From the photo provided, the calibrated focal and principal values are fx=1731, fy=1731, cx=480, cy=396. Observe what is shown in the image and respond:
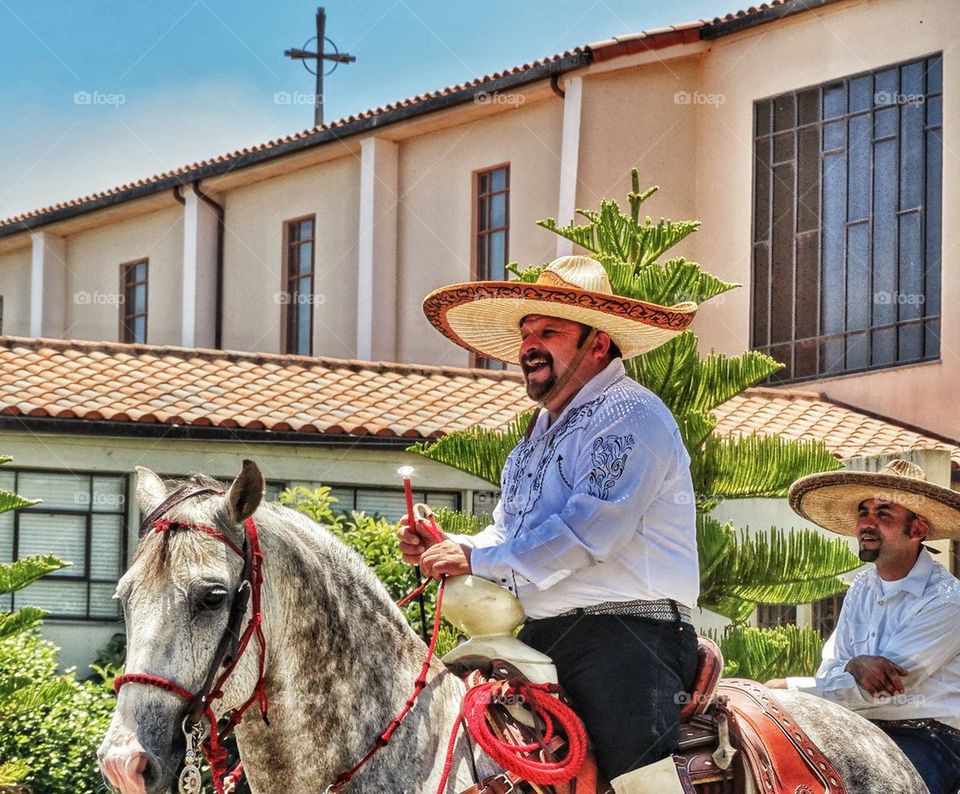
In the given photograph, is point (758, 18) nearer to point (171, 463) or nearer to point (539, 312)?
point (171, 463)

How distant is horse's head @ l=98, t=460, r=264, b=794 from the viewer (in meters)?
3.95

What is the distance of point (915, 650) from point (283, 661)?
109 inches

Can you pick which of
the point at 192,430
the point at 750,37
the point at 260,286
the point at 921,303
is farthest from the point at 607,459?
the point at 260,286

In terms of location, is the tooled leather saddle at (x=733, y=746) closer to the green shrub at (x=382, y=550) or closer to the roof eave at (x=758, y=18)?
the green shrub at (x=382, y=550)

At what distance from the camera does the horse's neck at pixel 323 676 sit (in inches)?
172

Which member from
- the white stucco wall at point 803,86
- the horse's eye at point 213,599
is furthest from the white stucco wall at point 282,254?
the horse's eye at point 213,599

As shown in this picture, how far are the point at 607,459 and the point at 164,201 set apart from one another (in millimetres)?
21497

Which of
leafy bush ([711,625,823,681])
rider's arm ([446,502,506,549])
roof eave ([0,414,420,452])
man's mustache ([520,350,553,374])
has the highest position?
man's mustache ([520,350,553,374])

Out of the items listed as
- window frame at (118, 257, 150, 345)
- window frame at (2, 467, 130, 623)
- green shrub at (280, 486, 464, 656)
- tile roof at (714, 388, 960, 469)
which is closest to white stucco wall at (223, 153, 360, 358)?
window frame at (118, 257, 150, 345)

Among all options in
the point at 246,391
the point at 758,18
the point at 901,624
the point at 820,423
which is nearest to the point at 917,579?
the point at 901,624

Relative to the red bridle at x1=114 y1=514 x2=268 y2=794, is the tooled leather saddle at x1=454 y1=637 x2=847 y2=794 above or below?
below

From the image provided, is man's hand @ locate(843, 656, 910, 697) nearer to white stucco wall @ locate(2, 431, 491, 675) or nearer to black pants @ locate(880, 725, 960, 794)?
black pants @ locate(880, 725, 960, 794)

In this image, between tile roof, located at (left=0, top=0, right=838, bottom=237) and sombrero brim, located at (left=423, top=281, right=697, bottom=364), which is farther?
tile roof, located at (left=0, top=0, right=838, bottom=237)

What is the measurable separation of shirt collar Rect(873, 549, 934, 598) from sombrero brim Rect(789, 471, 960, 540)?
20 cm
